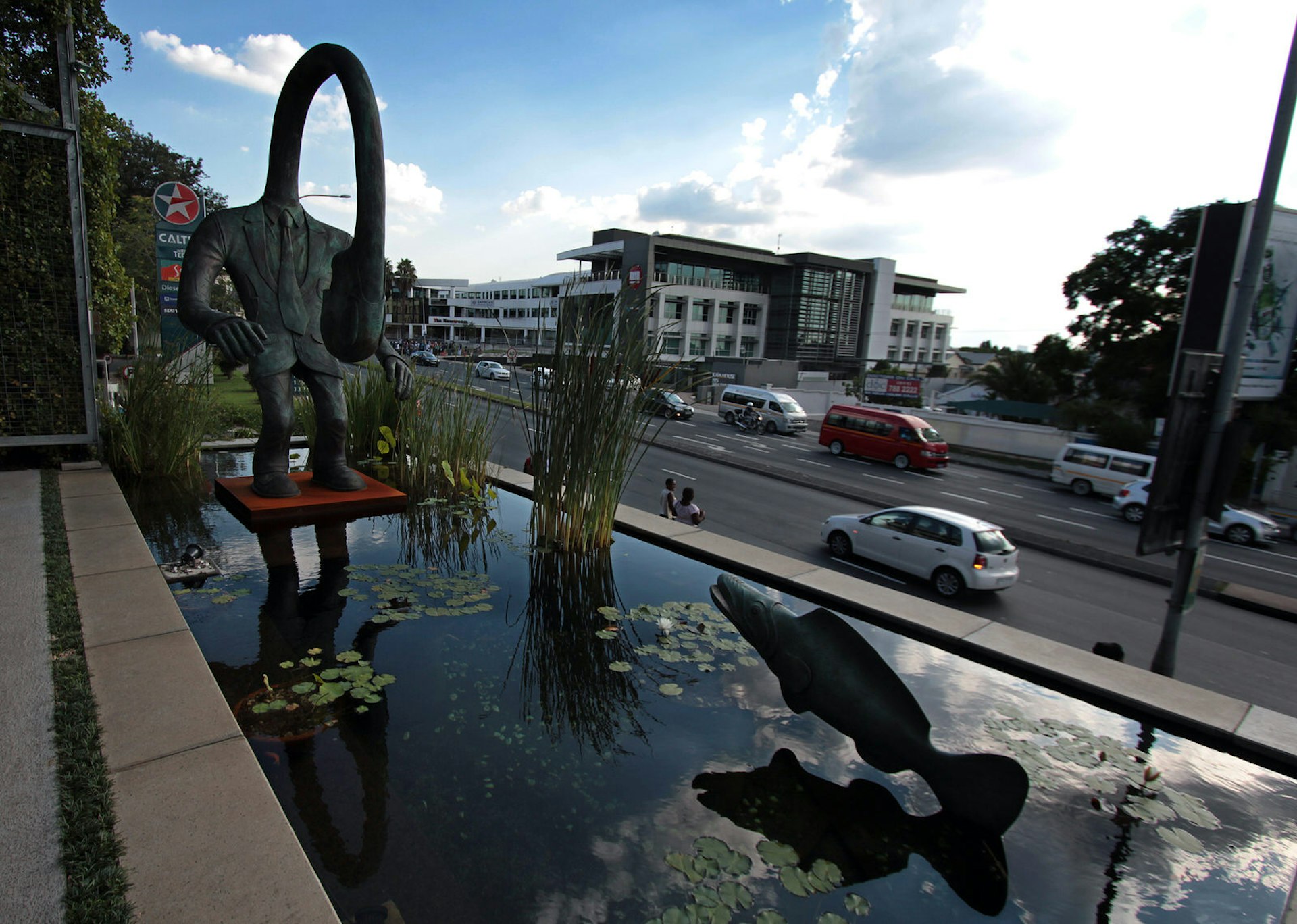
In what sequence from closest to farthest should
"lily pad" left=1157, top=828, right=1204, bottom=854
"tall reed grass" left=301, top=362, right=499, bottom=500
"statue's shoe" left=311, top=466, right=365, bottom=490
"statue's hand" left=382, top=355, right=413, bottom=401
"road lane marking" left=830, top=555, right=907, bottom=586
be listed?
"lily pad" left=1157, top=828, right=1204, bottom=854 < "statue's hand" left=382, top=355, right=413, bottom=401 < "statue's shoe" left=311, top=466, right=365, bottom=490 < "tall reed grass" left=301, top=362, right=499, bottom=500 < "road lane marking" left=830, top=555, right=907, bottom=586

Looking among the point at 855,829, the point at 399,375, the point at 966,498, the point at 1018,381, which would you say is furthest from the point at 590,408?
the point at 1018,381

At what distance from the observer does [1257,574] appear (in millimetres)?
10930

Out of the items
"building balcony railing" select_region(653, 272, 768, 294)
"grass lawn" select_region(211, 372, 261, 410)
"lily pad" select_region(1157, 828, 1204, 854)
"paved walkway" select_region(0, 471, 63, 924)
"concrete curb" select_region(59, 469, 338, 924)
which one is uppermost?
"building balcony railing" select_region(653, 272, 768, 294)

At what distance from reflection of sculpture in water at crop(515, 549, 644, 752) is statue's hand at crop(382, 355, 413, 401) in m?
1.74

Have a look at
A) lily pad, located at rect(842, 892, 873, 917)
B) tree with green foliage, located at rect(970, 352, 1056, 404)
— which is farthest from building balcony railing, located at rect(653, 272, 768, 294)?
lily pad, located at rect(842, 892, 873, 917)

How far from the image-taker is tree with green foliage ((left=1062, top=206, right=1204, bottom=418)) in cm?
2144

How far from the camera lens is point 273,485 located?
15.7 ft

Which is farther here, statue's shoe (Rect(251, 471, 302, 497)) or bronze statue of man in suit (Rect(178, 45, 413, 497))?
statue's shoe (Rect(251, 471, 302, 497))

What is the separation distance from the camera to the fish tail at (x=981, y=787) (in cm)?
197

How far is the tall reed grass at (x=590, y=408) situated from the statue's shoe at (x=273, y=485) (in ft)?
6.32

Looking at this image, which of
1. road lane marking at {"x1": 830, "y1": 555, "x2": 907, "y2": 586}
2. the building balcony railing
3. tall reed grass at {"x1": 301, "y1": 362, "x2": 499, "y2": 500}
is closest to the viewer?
tall reed grass at {"x1": 301, "y1": 362, "x2": 499, "y2": 500}

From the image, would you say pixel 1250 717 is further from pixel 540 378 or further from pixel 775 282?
pixel 775 282

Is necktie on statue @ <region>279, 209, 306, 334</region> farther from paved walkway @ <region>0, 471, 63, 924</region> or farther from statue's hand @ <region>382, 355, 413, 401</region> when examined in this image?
paved walkway @ <region>0, 471, 63, 924</region>

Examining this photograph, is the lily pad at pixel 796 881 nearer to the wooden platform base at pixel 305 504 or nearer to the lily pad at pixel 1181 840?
the lily pad at pixel 1181 840
